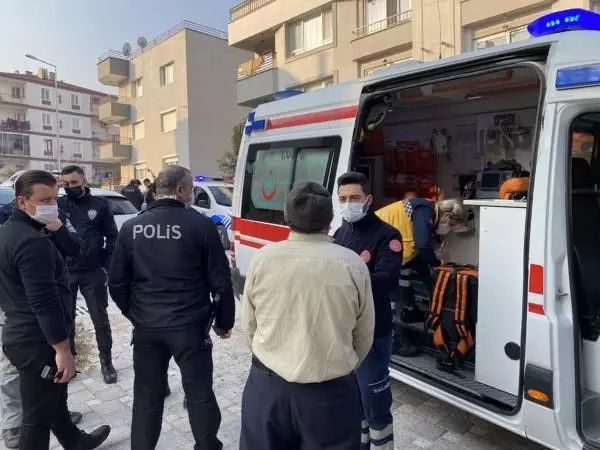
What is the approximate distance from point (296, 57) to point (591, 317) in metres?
15.7

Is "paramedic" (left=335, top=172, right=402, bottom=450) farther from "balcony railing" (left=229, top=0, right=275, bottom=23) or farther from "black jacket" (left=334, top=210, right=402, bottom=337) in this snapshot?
"balcony railing" (left=229, top=0, right=275, bottom=23)

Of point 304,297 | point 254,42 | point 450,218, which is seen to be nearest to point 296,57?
point 254,42

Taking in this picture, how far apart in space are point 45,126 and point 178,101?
33.6m

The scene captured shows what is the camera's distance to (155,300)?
2643mm

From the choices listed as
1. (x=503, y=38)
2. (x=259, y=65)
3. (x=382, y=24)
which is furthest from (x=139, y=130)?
(x=503, y=38)

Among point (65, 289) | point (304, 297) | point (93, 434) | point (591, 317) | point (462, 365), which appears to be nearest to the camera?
point (304, 297)

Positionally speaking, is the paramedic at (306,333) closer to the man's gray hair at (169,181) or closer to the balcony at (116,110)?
the man's gray hair at (169,181)

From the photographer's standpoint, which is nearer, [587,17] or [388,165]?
[587,17]

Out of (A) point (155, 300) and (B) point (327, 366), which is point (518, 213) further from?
(A) point (155, 300)

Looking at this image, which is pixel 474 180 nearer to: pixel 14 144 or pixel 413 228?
pixel 413 228

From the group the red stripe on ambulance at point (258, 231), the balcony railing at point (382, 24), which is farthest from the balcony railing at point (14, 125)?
the red stripe on ambulance at point (258, 231)

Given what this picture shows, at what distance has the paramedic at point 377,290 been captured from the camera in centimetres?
266

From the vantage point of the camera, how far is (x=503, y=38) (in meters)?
11.0

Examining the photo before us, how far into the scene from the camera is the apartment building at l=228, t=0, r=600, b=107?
11055 mm
